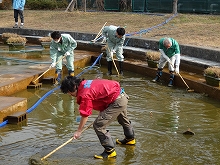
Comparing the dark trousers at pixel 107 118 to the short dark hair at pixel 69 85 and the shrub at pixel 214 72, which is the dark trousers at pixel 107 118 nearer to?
the short dark hair at pixel 69 85

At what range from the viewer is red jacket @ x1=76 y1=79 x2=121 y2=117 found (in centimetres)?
513

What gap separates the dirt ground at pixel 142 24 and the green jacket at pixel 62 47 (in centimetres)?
453

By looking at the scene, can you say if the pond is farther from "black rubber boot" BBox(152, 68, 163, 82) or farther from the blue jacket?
the blue jacket

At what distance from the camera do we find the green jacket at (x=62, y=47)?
9.90m

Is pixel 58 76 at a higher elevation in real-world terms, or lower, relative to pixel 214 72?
lower

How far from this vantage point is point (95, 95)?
5254mm

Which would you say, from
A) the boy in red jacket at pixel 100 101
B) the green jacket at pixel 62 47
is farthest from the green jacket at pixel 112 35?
the boy in red jacket at pixel 100 101

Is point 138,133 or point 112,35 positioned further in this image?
point 112,35

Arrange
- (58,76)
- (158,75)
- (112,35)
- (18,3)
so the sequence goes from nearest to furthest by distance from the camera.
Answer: (58,76) < (158,75) < (112,35) < (18,3)

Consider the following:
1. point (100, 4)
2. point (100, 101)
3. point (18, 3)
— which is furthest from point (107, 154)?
point (100, 4)

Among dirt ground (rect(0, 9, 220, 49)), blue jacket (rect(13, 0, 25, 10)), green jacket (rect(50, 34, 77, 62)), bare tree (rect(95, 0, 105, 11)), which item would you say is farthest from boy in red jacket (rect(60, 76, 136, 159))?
bare tree (rect(95, 0, 105, 11))

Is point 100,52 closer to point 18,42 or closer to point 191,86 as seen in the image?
point 18,42

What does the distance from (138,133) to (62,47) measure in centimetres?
392

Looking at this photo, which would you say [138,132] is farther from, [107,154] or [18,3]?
[18,3]
